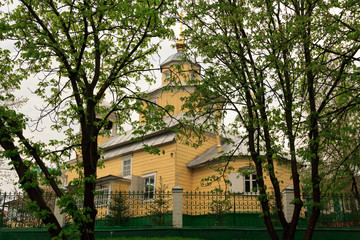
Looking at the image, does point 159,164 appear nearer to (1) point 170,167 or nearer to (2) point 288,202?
(1) point 170,167

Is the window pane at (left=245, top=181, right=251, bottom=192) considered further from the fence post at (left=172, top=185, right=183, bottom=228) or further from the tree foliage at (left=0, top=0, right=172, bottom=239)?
the tree foliage at (left=0, top=0, right=172, bottom=239)

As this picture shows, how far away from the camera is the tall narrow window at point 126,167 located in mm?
23281

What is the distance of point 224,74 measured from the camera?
1142cm

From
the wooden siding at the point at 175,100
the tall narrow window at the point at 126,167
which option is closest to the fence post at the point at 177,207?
the tall narrow window at the point at 126,167

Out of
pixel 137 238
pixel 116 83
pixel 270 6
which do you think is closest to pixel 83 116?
pixel 116 83

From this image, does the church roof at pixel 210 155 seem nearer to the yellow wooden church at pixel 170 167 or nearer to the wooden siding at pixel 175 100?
the yellow wooden church at pixel 170 167

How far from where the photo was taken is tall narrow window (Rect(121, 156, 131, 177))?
23281 millimetres

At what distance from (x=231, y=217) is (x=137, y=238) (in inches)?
147

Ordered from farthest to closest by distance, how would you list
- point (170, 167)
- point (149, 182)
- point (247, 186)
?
point (149, 182)
point (170, 167)
point (247, 186)

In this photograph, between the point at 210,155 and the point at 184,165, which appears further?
the point at 210,155

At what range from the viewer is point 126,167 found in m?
23.5

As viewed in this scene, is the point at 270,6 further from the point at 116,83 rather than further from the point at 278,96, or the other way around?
the point at 116,83

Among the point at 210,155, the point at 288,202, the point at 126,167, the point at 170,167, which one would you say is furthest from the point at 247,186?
the point at 126,167

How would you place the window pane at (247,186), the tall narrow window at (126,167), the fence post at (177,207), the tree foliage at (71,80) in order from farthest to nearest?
the tall narrow window at (126,167)
the window pane at (247,186)
the fence post at (177,207)
the tree foliage at (71,80)
